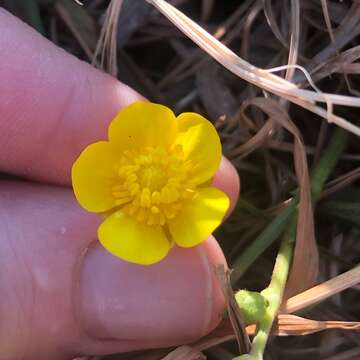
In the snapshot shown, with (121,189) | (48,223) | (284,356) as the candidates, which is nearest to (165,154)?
(121,189)

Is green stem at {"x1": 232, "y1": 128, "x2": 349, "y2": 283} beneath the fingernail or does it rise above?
above

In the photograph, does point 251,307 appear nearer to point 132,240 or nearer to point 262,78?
point 132,240

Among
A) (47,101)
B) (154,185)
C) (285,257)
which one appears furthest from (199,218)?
(47,101)

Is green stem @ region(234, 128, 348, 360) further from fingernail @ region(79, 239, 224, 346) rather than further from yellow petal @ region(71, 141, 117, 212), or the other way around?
yellow petal @ region(71, 141, 117, 212)

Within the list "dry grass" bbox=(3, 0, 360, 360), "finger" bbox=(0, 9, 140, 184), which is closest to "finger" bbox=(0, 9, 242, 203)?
"finger" bbox=(0, 9, 140, 184)

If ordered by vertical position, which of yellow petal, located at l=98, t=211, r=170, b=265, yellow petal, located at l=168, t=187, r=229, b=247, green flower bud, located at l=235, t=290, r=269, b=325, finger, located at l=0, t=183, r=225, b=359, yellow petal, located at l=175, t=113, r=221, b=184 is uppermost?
yellow petal, located at l=175, t=113, r=221, b=184

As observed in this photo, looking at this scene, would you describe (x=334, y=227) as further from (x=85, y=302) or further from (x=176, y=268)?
(x=85, y=302)
